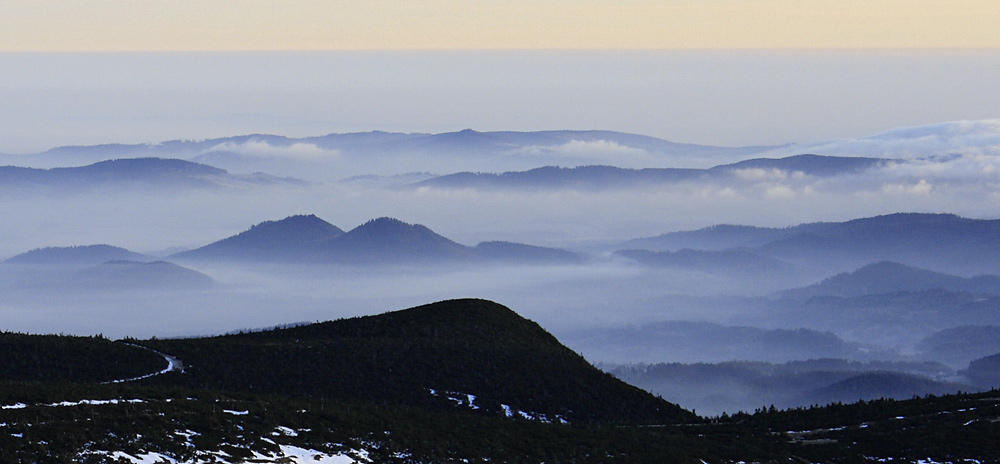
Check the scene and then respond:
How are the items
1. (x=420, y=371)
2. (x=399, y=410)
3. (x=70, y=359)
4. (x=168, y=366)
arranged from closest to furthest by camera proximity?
(x=399, y=410), (x=70, y=359), (x=168, y=366), (x=420, y=371)

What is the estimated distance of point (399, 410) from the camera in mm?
45969

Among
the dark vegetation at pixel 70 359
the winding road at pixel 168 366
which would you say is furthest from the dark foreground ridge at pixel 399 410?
the winding road at pixel 168 366

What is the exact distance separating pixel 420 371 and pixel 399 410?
49.7 ft

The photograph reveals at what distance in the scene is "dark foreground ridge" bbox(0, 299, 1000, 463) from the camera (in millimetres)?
33969

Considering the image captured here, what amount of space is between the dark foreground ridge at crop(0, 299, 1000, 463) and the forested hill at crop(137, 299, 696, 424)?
0.15 m

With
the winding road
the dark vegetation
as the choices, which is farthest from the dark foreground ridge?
the winding road

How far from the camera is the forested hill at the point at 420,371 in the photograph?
2210 inches

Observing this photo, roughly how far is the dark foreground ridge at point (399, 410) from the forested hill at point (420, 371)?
6.1 inches

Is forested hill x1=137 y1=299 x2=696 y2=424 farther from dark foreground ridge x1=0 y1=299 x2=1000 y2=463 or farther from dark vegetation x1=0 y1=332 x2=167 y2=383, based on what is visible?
dark vegetation x1=0 y1=332 x2=167 y2=383

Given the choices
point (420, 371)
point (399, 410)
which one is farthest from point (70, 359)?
point (399, 410)

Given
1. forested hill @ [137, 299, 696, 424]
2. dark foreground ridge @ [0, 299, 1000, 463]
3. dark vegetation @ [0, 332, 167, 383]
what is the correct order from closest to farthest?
1. dark foreground ridge @ [0, 299, 1000, 463]
2. dark vegetation @ [0, 332, 167, 383]
3. forested hill @ [137, 299, 696, 424]

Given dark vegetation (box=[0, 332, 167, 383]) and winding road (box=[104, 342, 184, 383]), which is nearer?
dark vegetation (box=[0, 332, 167, 383])

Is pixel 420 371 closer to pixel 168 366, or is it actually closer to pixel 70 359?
pixel 168 366

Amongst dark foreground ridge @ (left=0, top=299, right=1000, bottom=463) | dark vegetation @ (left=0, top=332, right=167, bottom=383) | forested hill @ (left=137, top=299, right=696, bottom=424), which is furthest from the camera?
forested hill @ (left=137, top=299, right=696, bottom=424)
